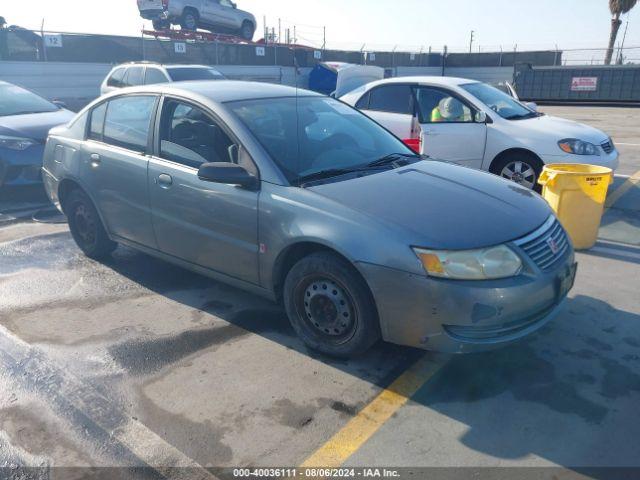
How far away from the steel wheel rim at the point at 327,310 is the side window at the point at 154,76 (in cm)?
920

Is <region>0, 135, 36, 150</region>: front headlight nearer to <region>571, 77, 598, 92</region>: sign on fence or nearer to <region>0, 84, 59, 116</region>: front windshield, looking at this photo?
<region>0, 84, 59, 116</region>: front windshield

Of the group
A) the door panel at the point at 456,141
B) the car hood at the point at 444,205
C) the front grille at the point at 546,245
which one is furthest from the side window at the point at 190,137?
the door panel at the point at 456,141

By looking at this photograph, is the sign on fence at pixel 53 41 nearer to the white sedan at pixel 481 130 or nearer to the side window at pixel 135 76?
the side window at pixel 135 76

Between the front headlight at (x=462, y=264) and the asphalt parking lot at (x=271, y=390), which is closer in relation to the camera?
the asphalt parking lot at (x=271, y=390)

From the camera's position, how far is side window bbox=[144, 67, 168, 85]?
11.4 metres

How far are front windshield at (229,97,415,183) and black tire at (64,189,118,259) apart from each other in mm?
1990

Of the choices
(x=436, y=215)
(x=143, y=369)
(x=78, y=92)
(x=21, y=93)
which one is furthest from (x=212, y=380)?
(x=78, y=92)

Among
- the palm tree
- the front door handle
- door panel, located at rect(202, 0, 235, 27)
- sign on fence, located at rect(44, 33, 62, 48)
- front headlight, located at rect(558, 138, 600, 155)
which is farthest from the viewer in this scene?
the palm tree

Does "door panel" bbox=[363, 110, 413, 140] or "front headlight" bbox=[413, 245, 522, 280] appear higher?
"door panel" bbox=[363, 110, 413, 140]

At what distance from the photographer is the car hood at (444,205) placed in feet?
9.94

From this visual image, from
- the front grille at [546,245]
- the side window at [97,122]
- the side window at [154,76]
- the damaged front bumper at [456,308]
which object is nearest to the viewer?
the damaged front bumper at [456,308]

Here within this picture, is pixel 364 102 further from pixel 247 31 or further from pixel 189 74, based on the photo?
pixel 247 31

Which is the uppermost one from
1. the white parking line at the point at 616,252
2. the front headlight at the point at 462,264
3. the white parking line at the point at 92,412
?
the front headlight at the point at 462,264

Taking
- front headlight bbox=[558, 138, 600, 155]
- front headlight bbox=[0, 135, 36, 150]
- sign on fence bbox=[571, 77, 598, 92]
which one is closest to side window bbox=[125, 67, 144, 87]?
front headlight bbox=[0, 135, 36, 150]
